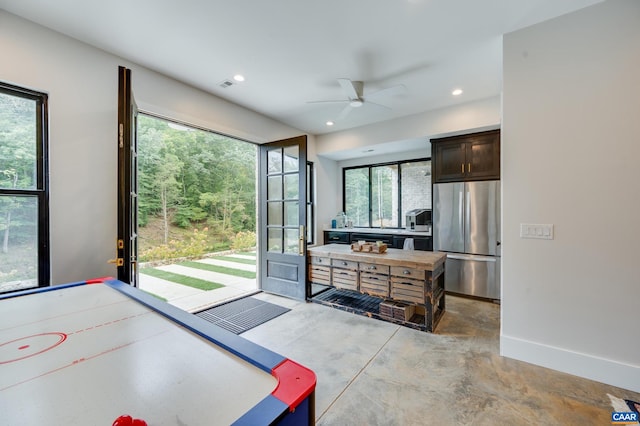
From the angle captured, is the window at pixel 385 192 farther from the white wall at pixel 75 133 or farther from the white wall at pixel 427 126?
the white wall at pixel 75 133

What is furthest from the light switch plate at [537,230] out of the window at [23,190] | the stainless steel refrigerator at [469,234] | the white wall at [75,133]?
the window at [23,190]

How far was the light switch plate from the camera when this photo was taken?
84.3 inches

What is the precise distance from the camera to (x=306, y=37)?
2.29 metres

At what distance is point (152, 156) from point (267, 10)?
281 inches

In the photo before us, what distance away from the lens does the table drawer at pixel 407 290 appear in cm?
275

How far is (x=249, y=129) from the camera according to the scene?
12.8ft

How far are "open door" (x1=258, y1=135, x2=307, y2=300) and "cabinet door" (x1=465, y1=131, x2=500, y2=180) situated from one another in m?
2.46

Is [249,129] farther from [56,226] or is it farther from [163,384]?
[163,384]

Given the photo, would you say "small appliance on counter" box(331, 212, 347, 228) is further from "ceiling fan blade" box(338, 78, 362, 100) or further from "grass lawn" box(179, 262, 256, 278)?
"ceiling fan blade" box(338, 78, 362, 100)

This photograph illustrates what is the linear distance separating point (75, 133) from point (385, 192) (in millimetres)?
4727

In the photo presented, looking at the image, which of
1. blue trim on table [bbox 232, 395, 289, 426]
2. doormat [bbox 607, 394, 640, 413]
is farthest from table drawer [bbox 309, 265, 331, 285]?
blue trim on table [bbox 232, 395, 289, 426]

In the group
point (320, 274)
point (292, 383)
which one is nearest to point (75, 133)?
point (292, 383)

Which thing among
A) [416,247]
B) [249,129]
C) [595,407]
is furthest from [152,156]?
[595,407]

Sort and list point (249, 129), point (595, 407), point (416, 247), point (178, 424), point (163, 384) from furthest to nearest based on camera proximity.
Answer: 1. point (416, 247)
2. point (249, 129)
3. point (595, 407)
4. point (163, 384)
5. point (178, 424)
